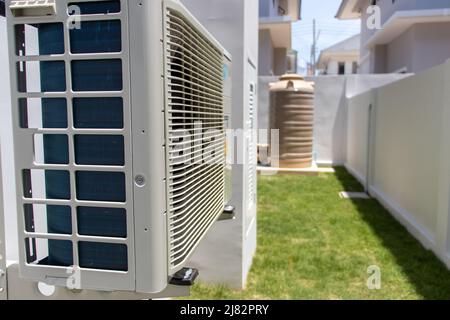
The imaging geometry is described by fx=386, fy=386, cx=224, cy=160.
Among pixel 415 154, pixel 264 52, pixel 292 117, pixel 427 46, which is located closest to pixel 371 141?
pixel 292 117

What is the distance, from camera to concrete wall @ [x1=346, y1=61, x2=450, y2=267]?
420cm

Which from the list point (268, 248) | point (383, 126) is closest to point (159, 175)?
point (268, 248)

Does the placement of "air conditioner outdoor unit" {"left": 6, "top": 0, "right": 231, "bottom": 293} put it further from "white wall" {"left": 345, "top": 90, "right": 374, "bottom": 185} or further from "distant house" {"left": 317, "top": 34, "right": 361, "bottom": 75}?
"distant house" {"left": 317, "top": 34, "right": 361, "bottom": 75}

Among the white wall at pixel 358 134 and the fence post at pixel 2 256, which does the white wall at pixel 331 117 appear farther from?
the fence post at pixel 2 256

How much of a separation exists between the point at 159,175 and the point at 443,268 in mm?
3809

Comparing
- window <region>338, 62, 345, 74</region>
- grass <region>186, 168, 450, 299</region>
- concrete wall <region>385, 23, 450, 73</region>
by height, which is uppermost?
window <region>338, 62, 345, 74</region>

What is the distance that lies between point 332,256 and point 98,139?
3873mm

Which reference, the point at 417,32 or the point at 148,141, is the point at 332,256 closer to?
the point at 148,141

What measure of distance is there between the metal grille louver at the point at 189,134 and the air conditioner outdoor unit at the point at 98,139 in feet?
0.03

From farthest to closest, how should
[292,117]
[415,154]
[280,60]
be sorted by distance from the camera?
[280,60] < [292,117] < [415,154]

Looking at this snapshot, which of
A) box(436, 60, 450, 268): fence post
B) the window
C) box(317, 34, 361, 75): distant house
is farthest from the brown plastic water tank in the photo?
the window

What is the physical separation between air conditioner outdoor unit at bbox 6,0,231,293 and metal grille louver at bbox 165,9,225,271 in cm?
1

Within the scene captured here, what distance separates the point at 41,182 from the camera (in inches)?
51.0

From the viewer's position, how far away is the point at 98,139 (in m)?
1.20
